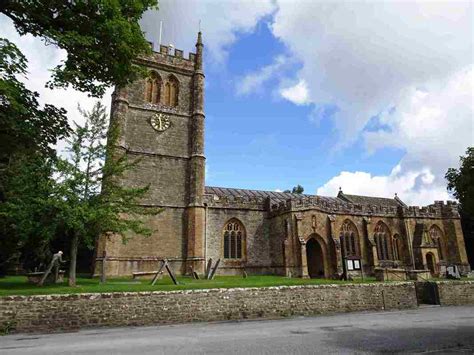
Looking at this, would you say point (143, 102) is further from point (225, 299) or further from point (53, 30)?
point (225, 299)

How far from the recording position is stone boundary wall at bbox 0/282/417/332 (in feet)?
39.6

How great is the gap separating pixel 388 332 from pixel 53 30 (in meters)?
15.4

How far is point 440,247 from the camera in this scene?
3544 cm

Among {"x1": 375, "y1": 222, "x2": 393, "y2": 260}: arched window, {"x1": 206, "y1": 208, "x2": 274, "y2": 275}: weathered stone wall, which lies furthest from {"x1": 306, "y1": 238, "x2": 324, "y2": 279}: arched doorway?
{"x1": 375, "y1": 222, "x2": 393, "y2": 260}: arched window

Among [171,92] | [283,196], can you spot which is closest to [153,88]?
[171,92]

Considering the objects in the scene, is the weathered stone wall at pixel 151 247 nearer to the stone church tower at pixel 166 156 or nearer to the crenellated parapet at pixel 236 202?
the stone church tower at pixel 166 156

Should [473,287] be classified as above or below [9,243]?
below

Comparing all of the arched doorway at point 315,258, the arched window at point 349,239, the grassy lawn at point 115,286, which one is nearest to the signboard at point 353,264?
the arched doorway at point 315,258

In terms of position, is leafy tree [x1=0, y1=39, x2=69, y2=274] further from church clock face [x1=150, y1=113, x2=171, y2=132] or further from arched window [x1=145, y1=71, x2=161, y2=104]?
arched window [x1=145, y1=71, x2=161, y2=104]

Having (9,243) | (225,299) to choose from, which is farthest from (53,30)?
(9,243)

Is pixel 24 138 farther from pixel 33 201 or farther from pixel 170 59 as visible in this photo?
pixel 170 59

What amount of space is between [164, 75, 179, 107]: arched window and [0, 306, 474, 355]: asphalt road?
69.3ft

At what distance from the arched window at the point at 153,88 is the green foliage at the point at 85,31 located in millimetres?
15489

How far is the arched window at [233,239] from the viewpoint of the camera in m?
28.8
